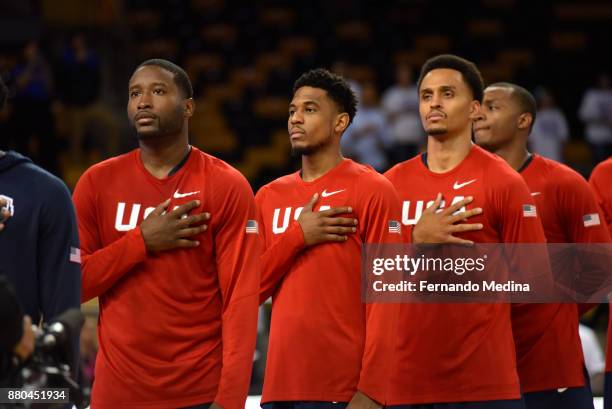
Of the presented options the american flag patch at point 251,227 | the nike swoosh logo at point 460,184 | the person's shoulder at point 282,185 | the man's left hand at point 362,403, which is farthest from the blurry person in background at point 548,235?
the american flag patch at point 251,227

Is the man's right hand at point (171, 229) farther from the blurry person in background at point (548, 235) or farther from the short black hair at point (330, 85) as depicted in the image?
→ the blurry person in background at point (548, 235)

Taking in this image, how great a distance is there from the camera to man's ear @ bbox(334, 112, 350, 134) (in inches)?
220

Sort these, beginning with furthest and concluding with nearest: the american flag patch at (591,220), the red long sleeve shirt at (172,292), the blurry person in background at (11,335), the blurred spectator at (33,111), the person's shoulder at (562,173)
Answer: the blurred spectator at (33,111) → the person's shoulder at (562,173) → the american flag patch at (591,220) → the red long sleeve shirt at (172,292) → the blurry person in background at (11,335)

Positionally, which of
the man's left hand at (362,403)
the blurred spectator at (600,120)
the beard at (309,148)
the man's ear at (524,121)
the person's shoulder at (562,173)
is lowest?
the man's left hand at (362,403)

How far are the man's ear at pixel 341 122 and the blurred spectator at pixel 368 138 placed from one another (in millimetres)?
8160

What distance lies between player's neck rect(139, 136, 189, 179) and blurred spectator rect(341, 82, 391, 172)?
879 cm

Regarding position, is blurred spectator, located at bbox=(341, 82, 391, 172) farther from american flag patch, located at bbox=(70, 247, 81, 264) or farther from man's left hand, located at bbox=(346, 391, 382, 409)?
american flag patch, located at bbox=(70, 247, 81, 264)

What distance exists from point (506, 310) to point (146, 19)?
13.8m

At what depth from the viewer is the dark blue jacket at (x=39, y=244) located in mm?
4016

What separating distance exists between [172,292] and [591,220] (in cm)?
239

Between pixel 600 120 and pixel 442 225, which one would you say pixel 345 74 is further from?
pixel 442 225

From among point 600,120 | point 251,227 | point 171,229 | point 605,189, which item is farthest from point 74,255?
point 600,120

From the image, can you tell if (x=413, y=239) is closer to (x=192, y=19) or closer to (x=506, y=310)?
(x=506, y=310)

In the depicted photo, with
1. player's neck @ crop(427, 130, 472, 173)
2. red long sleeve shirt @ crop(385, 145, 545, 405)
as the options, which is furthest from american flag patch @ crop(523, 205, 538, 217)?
player's neck @ crop(427, 130, 472, 173)
